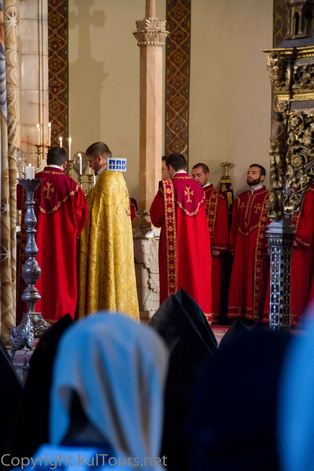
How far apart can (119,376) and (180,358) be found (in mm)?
1142

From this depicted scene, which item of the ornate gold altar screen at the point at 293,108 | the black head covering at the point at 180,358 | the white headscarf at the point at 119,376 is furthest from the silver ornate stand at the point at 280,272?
the white headscarf at the point at 119,376

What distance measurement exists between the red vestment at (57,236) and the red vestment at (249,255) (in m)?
2.20

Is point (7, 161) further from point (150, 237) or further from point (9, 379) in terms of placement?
point (9, 379)

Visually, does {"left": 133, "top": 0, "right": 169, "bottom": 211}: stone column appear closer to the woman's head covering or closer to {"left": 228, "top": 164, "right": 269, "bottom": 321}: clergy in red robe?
{"left": 228, "top": 164, "right": 269, "bottom": 321}: clergy in red robe

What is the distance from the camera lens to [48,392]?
1.36 meters

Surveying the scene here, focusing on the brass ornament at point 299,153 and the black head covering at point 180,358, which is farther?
the brass ornament at point 299,153

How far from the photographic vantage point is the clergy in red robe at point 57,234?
5770mm

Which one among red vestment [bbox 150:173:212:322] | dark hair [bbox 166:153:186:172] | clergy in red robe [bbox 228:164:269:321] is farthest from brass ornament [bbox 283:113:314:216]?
clergy in red robe [bbox 228:164:269:321]

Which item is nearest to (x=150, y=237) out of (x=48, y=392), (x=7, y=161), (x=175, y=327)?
(x=7, y=161)

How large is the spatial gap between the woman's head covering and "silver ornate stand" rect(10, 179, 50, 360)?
226 cm

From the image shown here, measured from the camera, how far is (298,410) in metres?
0.83

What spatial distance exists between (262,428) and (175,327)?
1.14m

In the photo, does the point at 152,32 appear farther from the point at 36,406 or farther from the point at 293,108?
the point at 36,406

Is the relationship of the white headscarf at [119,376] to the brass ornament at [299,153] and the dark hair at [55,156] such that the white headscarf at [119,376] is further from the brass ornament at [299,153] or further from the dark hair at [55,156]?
the dark hair at [55,156]
